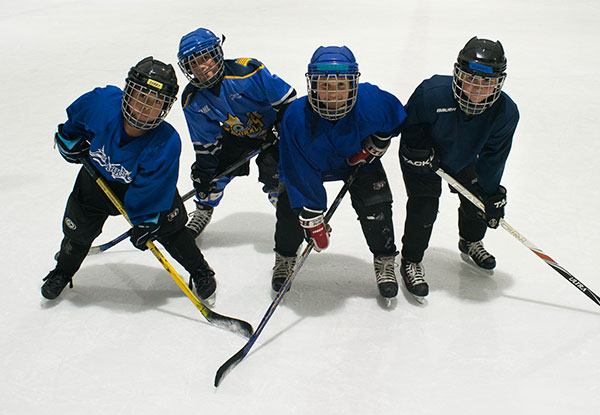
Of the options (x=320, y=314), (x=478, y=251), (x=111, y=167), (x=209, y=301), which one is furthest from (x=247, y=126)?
(x=478, y=251)

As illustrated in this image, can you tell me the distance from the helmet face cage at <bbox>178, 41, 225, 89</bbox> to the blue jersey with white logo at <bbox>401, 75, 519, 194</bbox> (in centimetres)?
79

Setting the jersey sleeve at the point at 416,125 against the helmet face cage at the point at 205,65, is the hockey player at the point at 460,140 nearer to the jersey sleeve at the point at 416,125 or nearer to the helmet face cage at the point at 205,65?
the jersey sleeve at the point at 416,125

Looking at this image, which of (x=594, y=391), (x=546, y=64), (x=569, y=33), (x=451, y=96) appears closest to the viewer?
(x=594, y=391)

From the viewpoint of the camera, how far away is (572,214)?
2633mm

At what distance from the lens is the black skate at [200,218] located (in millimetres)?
2584

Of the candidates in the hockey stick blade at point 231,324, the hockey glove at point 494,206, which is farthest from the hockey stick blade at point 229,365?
the hockey glove at point 494,206

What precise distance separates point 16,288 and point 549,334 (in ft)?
6.84

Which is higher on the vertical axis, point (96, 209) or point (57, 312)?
point (96, 209)

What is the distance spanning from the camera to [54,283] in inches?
82.1

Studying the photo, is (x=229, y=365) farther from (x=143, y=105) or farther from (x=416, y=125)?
(x=416, y=125)

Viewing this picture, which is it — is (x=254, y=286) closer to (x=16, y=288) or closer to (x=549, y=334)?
(x=16, y=288)

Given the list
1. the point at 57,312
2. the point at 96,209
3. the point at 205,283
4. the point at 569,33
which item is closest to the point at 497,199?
the point at 205,283

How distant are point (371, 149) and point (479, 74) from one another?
0.43 m

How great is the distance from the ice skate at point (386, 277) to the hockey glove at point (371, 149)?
42 centimetres
